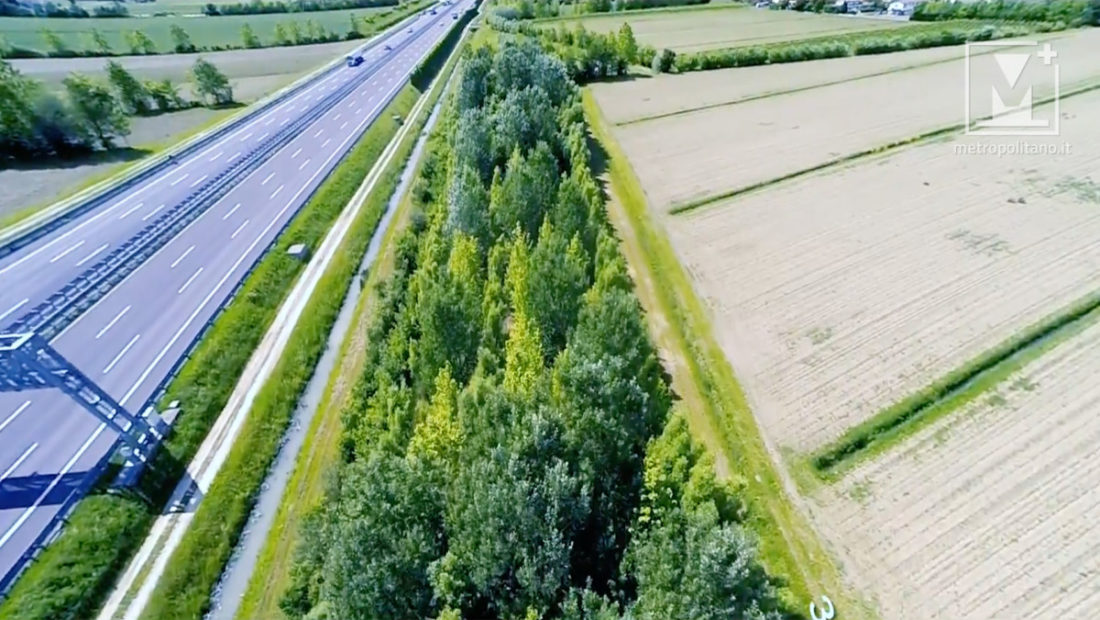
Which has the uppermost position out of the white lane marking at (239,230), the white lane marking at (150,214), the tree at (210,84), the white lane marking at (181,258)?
the tree at (210,84)

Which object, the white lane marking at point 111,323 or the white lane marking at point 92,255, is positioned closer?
the white lane marking at point 111,323

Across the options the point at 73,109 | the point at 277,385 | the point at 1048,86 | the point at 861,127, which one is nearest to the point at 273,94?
the point at 73,109

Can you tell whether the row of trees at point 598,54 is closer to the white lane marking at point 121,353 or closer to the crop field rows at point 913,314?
the crop field rows at point 913,314

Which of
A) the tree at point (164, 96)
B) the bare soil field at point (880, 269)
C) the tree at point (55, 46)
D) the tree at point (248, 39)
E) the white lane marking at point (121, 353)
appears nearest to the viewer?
the bare soil field at point (880, 269)

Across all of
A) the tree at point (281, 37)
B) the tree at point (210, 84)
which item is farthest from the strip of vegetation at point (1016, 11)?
the tree at point (281, 37)

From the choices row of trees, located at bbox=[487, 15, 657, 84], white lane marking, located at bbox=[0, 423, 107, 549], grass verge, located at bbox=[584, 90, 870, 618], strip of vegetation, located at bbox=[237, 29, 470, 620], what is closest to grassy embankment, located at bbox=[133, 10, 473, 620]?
strip of vegetation, located at bbox=[237, 29, 470, 620]

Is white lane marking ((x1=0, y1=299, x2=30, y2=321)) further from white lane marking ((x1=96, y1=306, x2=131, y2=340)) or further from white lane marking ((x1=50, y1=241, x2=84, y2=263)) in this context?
white lane marking ((x1=96, y1=306, x2=131, y2=340))

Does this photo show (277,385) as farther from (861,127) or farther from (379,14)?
(379,14)

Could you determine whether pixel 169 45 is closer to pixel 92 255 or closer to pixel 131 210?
pixel 131 210
